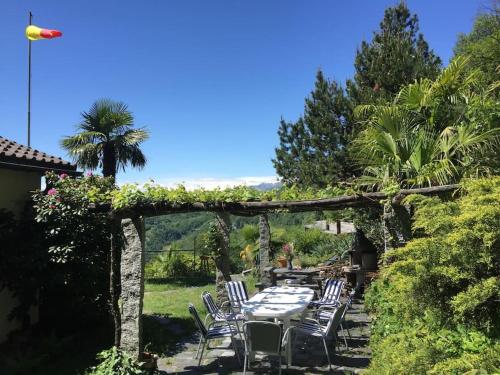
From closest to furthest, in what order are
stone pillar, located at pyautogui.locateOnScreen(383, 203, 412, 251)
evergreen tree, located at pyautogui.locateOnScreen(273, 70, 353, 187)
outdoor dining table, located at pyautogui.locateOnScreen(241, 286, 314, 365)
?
stone pillar, located at pyautogui.locateOnScreen(383, 203, 412, 251), outdoor dining table, located at pyautogui.locateOnScreen(241, 286, 314, 365), evergreen tree, located at pyautogui.locateOnScreen(273, 70, 353, 187)

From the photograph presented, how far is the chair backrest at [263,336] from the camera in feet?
16.9

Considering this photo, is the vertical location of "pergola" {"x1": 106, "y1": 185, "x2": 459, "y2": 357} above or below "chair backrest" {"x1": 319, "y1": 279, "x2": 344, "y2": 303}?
above

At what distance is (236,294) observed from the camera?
809 centimetres

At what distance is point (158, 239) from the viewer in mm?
56594

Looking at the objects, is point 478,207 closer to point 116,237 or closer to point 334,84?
point 116,237

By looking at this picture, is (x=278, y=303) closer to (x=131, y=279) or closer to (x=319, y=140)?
(x=131, y=279)

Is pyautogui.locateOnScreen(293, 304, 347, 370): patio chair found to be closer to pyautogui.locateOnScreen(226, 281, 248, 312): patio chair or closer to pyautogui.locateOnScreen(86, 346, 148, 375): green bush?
pyautogui.locateOnScreen(226, 281, 248, 312): patio chair

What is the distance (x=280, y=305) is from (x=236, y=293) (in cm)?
164

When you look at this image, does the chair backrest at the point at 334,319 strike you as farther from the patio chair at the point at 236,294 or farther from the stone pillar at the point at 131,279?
the stone pillar at the point at 131,279

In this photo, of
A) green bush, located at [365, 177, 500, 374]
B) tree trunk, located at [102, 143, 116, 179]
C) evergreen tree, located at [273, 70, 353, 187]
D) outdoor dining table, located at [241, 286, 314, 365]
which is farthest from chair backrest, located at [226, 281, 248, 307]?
tree trunk, located at [102, 143, 116, 179]

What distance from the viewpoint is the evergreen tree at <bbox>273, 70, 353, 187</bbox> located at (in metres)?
12.2

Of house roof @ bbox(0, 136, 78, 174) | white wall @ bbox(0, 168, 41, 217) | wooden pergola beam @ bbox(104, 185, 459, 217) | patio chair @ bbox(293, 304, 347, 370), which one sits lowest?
patio chair @ bbox(293, 304, 347, 370)

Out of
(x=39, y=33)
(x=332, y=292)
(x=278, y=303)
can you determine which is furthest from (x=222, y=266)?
(x=39, y=33)

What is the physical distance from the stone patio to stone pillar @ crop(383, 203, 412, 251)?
185 cm
